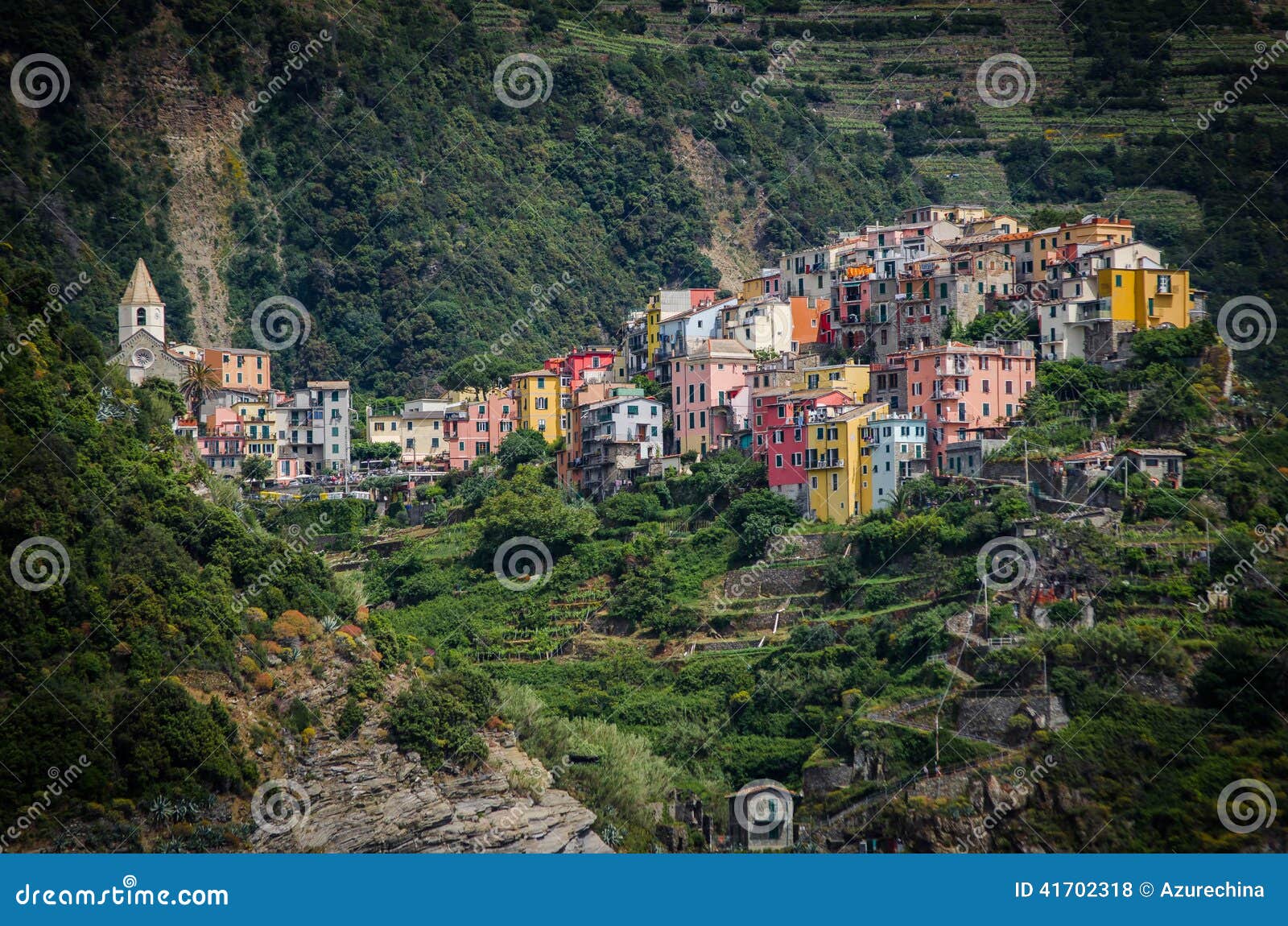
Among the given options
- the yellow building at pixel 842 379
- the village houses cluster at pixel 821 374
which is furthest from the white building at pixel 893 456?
the yellow building at pixel 842 379

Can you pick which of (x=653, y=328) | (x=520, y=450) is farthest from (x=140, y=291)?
(x=653, y=328)

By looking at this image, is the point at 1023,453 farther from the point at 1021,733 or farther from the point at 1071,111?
the point at 1071,111

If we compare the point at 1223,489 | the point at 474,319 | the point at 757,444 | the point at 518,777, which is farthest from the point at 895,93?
the point at 518,777

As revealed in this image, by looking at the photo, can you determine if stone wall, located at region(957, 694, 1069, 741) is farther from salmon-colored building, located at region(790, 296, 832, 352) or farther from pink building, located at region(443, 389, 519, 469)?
pink building, located at region(443, 389, 519, 469)

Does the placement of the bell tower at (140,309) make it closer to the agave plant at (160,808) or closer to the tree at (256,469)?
the tree at (256,469)

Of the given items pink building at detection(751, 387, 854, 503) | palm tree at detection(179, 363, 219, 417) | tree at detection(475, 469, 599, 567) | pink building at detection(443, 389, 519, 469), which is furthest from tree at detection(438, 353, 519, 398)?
pink building at detection(751, 387, 854, 503)

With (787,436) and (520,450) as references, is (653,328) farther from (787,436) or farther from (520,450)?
(787,436)
